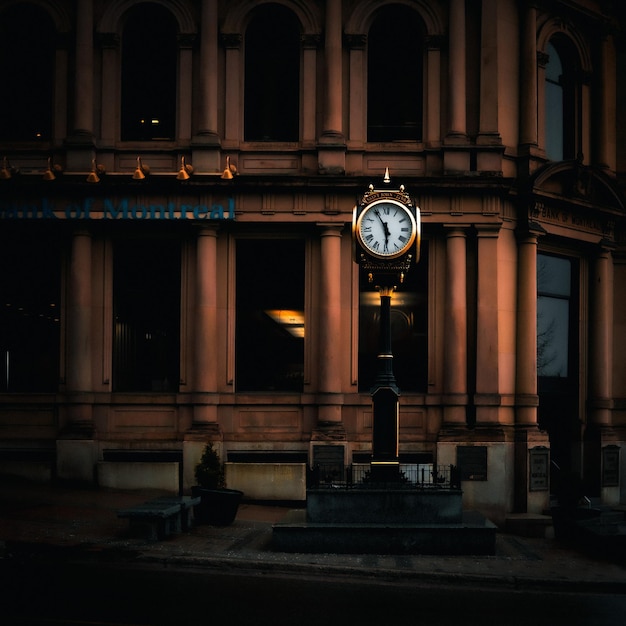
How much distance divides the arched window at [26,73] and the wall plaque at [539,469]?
539 inches

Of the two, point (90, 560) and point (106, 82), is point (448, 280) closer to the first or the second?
point (106, 82)

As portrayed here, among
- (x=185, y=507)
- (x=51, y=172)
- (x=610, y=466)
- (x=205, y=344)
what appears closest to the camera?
(x=185, y=507)

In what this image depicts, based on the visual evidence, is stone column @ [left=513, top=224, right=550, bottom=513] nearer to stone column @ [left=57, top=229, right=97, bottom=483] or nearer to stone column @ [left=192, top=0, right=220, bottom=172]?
stone column @ [left=192, top=0, right=220, bottom=172]

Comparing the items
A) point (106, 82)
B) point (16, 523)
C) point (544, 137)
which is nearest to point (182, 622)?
point (16, 523)

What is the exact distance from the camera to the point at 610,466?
25031 mm

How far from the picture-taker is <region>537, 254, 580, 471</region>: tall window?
24.9m

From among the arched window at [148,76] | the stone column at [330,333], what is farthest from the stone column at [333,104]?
the arched window at [148,76]

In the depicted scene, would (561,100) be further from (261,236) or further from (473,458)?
(473,458)

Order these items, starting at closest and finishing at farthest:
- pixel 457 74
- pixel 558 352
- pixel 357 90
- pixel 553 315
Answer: pixel 457 74
pixel 357 90
pixel 553 315
pixel 558 352

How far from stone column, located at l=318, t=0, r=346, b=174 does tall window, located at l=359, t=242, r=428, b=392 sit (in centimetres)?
278

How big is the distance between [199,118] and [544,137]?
8719 millimetres

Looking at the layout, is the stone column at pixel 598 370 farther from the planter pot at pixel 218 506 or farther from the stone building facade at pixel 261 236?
the planter pot at pixel 218 506

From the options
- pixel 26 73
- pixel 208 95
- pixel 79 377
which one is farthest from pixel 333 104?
pixel 79 377

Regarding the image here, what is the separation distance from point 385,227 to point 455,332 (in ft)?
19.3
